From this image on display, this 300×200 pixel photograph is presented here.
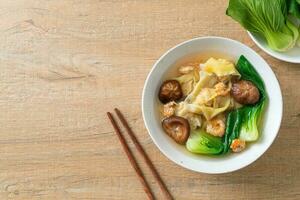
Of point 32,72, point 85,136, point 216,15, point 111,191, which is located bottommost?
point 111,191

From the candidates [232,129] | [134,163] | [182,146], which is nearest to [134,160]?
[134,163]

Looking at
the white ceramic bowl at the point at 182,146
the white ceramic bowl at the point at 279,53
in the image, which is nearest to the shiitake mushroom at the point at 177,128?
the white ceramic bowl at the point at 182,146

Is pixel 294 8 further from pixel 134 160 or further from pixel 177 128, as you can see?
pixel 134 160

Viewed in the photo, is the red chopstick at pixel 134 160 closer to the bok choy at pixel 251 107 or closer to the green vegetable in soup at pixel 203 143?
the green vegetable in soup at pixel 203 143

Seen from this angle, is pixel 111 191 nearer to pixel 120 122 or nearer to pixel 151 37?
pixel 120 122

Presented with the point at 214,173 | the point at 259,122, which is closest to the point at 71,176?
the point at 214,173

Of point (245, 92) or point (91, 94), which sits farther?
point (91, 94)
